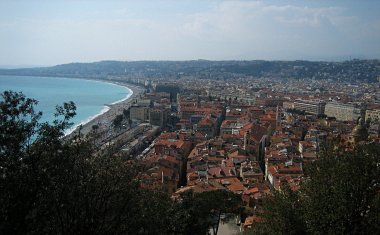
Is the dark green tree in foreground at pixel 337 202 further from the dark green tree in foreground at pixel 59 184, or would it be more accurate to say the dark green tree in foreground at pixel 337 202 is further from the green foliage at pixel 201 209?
the dark green tree in foreground at pixel 59 184

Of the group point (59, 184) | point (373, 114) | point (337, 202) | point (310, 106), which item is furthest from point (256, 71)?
point (59, 184)

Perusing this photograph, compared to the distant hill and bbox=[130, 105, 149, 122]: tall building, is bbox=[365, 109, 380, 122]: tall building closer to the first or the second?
bbox=[130, 105, 149, 122]: tall building

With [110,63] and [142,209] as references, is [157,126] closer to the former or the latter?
[142,209]

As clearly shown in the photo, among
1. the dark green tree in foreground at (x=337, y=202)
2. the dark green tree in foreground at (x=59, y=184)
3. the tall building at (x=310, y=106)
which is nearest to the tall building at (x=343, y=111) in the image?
the tall building at (x=310, y=106)

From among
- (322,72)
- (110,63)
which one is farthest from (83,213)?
(110,63)

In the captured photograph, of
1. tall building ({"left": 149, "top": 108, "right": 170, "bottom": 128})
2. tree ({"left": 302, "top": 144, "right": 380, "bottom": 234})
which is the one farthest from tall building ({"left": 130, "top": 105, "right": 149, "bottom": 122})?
tree ({"left": 302, "top": 144, "right": 380, "bottom": 234})

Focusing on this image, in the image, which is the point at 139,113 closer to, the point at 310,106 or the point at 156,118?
the point at 156,118
